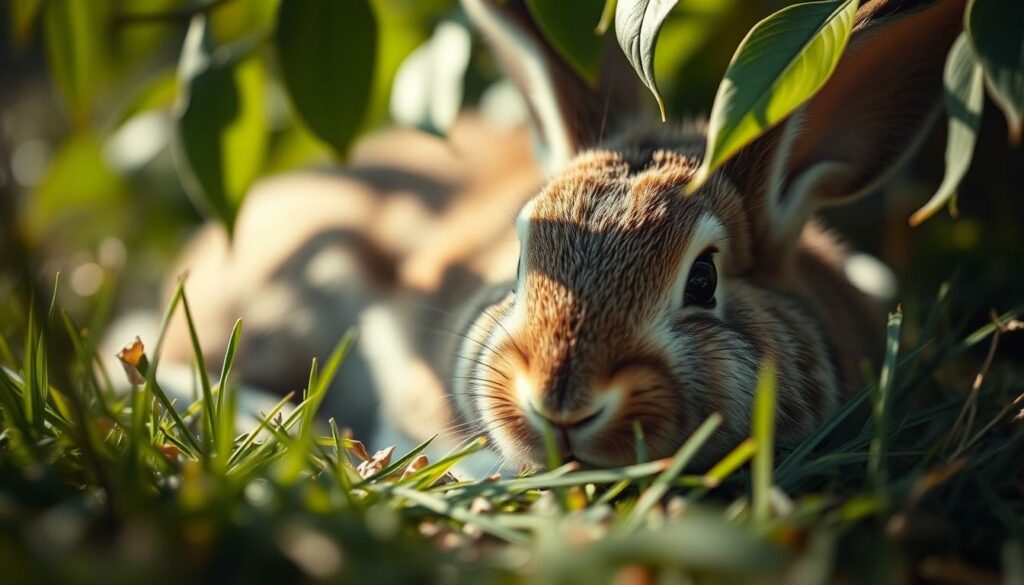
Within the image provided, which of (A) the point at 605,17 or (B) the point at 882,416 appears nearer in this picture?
(B) the point at 882,416

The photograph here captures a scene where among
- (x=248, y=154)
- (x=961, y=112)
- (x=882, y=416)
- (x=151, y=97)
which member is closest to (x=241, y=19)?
(x=151, y=97)

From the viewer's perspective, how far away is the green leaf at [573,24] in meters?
1.86

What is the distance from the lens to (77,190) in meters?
3.82

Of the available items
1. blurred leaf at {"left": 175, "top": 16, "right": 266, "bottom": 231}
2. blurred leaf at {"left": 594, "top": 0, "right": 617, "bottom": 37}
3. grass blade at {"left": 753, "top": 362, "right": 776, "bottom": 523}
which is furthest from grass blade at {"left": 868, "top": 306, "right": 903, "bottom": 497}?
blurred leaf at {"left": 175, "top": 16, "right": 266, "bottom": 231}

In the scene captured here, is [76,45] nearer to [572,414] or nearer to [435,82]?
[435,82]

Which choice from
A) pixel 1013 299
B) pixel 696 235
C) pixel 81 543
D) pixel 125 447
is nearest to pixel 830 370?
pixel 696 235

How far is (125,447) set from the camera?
1686 mm

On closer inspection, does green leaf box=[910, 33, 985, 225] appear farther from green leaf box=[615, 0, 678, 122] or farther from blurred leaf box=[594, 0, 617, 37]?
blurred leaf box=[594, 0, 617, 37]

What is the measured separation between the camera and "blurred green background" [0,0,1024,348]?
2.69m

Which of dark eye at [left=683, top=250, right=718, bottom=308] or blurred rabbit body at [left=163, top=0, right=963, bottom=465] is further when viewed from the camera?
dark eye at [left=683, top=250, right=718, bottom=308]

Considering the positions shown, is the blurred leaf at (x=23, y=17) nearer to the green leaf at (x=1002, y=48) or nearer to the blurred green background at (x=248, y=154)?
the blurred green background at (x=248, y=154)

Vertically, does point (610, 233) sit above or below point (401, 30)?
below

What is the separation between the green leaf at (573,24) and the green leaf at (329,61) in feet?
1.94

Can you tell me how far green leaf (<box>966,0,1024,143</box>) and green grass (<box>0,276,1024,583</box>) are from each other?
1.49ft
